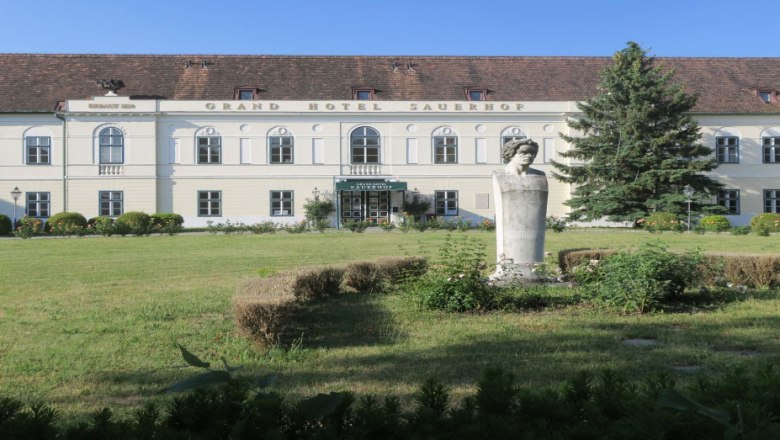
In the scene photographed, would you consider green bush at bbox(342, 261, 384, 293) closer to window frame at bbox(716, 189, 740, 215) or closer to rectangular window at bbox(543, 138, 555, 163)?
rectangular window at bbox(543, 138, 555, 163)

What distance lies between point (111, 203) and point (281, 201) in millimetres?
9516

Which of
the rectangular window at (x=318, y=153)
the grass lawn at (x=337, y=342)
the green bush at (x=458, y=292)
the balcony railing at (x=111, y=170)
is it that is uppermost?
the rectangular window at (x=318, y=153)

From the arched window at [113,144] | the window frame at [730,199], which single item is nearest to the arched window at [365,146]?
the arched window at [113,144]

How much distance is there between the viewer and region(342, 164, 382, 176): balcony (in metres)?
37.9

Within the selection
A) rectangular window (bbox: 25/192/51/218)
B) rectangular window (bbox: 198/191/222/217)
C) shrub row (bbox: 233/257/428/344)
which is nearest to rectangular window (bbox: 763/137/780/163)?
rectangular window (bbox: 198/191/222/217)

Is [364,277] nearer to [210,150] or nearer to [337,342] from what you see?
[337,342]

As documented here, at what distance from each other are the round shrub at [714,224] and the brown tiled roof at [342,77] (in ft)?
34.1

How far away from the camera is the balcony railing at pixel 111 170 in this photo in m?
36.3

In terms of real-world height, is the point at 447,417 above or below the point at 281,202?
below

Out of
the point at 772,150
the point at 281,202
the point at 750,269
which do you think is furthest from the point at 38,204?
the point at 772,150

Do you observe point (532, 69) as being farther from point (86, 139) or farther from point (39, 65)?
point (39, 65)

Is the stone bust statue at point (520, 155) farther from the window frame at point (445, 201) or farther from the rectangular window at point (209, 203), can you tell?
the rectangular window at point (209, 203)

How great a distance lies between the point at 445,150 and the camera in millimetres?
38188

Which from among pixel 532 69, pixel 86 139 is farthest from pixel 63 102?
pixel 532 69
